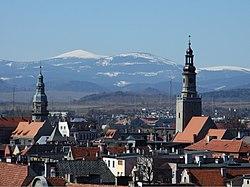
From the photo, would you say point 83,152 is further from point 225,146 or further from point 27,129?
point 27,129

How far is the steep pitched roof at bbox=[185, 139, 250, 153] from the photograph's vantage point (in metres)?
89.5

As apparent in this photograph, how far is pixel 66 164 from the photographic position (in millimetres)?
60688

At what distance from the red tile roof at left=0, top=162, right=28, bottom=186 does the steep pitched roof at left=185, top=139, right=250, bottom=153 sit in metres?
51.4

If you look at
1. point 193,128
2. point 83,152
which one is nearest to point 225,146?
point 83,152

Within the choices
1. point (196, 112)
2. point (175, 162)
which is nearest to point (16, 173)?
point (175, 162)

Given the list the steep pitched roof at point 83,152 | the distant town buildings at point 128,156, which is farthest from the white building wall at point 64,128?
the steep pitched roof at point 83,152

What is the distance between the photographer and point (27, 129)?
5369 inches

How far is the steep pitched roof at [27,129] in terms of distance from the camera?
437 feet

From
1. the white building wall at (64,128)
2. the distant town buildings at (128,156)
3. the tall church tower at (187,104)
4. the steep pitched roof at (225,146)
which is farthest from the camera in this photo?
the white building wall at (64,128)

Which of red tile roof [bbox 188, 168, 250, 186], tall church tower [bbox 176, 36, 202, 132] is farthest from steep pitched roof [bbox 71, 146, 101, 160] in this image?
tall church tower [bbox 176, 36, 202, 132]

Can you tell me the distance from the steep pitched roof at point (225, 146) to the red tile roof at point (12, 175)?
169 ft

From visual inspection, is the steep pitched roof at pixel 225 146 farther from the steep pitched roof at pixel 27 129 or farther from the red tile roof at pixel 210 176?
the steep pitched roof at pixel 27 129

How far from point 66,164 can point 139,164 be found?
5.46 m

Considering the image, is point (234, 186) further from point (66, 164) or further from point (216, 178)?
point (66, 164)
